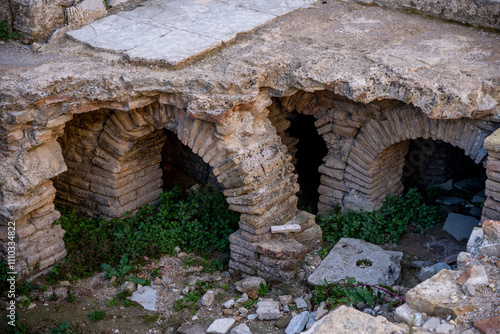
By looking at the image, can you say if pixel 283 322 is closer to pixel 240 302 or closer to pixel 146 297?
pixel 240 302

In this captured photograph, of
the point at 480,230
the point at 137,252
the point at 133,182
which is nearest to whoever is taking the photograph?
the point at 480,230

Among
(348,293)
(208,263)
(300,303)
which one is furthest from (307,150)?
(348,293)

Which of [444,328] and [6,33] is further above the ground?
[6,33]

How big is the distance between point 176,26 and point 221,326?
3052mm

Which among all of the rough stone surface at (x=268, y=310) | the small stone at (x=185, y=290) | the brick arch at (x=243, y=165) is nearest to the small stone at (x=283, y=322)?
the rough stone surface at (x=268, y=310)

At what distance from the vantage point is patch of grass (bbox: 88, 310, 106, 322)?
16.8 ft

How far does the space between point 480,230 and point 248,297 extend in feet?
7.16

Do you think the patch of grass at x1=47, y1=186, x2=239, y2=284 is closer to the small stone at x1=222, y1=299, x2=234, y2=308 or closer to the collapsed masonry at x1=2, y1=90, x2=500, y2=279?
the collapsed masonry at x1=2, y1=90, x2=500, y2=279

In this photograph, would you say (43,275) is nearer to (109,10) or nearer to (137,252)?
(137,252)

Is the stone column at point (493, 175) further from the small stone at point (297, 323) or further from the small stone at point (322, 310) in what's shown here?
the small stone at point (297, 323)

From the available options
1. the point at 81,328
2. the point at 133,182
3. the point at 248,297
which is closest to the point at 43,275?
the point at 81,328

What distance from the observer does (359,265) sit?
5.28 metres

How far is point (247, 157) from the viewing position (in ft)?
17.1

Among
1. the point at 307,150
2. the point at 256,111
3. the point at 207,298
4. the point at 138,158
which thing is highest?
the point at 256,111
